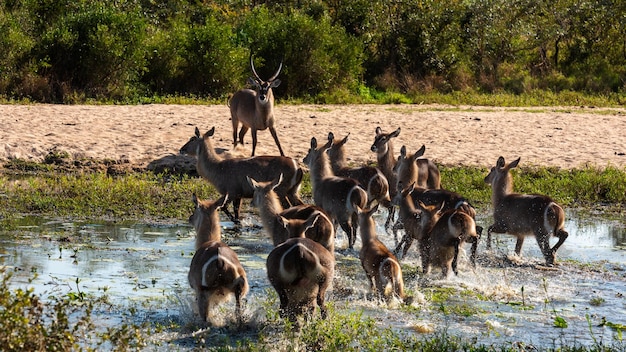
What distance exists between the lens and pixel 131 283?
7930 mm

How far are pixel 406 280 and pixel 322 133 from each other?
7.49 meters

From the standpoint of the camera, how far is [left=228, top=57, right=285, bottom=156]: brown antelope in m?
14.7

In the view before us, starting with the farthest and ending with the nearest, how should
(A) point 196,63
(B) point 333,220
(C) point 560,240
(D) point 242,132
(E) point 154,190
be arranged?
1. (A) point 196,63
2. (D) point 242,132
3. (E) point 154,190
4. (B) point 333,220
5. (C) point 560,240

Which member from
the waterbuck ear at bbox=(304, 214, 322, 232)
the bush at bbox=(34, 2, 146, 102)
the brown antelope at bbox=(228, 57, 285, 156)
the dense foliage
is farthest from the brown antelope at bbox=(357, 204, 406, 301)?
the bush at bbox=(34, 2, 146, 102)

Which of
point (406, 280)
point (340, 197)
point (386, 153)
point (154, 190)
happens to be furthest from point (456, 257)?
point (154, 190)

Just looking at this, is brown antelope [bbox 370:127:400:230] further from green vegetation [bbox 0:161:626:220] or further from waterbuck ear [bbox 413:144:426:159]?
green vegetation [bbox 0:161:626:220]

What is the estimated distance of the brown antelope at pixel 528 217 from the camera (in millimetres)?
9297

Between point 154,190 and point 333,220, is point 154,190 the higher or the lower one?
the lower one

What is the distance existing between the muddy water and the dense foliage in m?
9.17

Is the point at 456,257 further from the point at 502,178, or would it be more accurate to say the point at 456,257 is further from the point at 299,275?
the point at 299,275

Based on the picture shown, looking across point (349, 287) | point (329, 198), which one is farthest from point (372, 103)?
point (349, 287)

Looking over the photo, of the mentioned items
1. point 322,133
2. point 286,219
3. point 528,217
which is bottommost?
point 322,133

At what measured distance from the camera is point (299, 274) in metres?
6.37

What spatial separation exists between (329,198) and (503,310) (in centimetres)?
278
